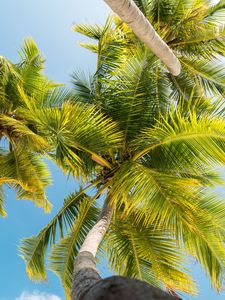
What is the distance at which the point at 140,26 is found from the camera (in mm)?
4285

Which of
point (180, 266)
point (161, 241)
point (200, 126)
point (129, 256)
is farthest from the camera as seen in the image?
point (129, 256)

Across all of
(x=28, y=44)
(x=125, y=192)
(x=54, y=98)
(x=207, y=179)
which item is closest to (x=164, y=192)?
(x=125, y=192)

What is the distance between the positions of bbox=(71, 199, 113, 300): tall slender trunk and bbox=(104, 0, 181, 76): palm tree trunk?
2.61 metres

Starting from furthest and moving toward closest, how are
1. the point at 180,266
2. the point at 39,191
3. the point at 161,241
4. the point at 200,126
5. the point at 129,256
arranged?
the point at 39,191
the point at 129,256
the point at 161,241
the point at 180,266
the point at 200,126


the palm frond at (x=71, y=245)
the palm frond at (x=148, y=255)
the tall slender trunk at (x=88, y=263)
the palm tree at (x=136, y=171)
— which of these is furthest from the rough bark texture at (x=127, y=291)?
the palm frond at (x=71, y=245)

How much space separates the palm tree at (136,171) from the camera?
6090 millimetres

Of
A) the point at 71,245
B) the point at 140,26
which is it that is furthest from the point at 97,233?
the point at 140,26

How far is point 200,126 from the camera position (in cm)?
593

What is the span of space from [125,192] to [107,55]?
9.43ft

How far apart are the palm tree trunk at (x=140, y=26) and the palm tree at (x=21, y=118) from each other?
4330mm

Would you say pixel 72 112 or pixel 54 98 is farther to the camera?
pixel 54 98

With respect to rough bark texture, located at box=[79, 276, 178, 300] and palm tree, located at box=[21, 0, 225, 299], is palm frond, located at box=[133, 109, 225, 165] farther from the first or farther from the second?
rough bark texture, located at box=[79, 276, 178, 300]

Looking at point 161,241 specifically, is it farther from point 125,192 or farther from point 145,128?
point 145,128

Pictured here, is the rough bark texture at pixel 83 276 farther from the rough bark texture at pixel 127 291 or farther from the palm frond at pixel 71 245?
the palm frond at pixel 71 245
